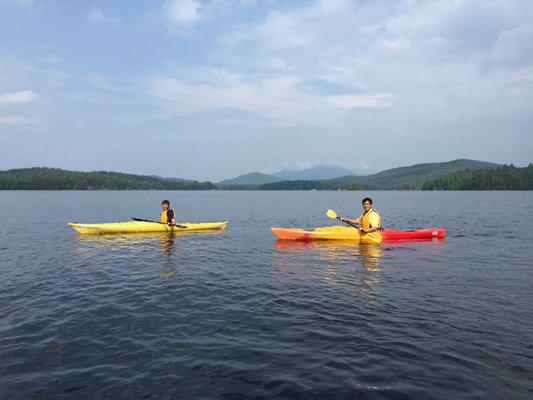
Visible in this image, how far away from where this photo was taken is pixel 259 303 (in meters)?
12.8

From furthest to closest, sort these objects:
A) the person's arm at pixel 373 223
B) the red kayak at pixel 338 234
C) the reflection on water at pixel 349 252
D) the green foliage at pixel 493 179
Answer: the green foliage at pixel 493 179 → the red kayak at pixel 338 234 → the person's arm at pixel 373 223 → the reflection on water at pixel 349 252

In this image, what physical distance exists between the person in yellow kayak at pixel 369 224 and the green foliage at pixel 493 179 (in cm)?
17514

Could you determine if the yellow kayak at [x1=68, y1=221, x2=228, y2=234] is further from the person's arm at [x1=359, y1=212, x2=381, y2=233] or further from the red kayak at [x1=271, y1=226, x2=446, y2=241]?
the person's arm at [x1=359, y1=212, x2=381, y2=233]

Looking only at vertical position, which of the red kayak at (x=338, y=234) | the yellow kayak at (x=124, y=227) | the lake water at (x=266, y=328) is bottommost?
the lake water at (x=266, y=328)

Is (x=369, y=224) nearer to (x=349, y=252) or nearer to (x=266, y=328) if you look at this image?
(x=349, y=252)

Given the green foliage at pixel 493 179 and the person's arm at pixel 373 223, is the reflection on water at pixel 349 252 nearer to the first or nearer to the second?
the person's arm at pixel 373 223

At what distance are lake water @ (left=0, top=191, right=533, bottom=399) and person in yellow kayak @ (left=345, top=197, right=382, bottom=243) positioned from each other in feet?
12.7

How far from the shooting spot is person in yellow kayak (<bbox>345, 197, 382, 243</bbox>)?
2441 cm

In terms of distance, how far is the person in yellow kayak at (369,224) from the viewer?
80.1ft

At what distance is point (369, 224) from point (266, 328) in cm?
1581

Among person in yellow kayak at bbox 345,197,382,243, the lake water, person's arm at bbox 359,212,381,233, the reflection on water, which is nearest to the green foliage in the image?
the reflection on water

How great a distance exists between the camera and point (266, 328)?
1055cm

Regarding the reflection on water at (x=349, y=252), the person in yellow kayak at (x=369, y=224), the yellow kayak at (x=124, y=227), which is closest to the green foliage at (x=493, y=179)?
the reflection on water at (x=349, y=252)

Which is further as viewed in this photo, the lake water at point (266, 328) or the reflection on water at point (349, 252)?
the reflection on water at point (349, 252)
